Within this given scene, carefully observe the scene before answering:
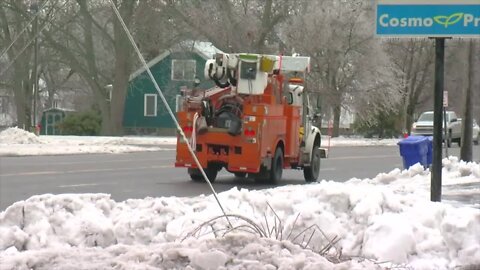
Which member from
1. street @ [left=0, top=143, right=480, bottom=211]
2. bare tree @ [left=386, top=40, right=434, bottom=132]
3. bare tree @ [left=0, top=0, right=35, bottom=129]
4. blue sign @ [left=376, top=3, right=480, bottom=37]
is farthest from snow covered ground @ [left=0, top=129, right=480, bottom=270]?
bare tree @ [left=386, top=40, right=434, bottom=132]

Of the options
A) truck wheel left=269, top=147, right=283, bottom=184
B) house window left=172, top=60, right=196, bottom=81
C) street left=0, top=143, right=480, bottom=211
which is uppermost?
house window left=172, top=60, right=196, bottom=81

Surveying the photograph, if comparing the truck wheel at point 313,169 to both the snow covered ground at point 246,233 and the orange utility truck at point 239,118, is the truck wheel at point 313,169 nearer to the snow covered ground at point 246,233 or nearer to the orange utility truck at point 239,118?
Result: the orange utility truck at point 239,118

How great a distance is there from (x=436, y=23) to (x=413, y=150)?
999cm

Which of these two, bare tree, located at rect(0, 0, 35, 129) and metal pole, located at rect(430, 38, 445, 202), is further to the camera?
bare tree, located at rect(0, 0, 35, 129)

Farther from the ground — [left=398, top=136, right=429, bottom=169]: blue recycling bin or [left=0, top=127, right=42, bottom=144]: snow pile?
[left=398, top=136, right=429, bottom=169]: blue recycling bin

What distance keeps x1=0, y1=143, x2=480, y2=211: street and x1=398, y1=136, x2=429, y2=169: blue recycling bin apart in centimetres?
156

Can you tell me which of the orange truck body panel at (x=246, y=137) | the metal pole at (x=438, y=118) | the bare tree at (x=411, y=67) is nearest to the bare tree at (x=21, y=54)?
the bare tree at (x=411, y=67)

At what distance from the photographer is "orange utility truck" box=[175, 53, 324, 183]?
17.8 m

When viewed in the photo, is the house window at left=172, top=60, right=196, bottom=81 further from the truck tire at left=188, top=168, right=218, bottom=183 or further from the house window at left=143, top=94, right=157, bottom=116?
the truck tire at left=188, top=168, right=218, bottom=183

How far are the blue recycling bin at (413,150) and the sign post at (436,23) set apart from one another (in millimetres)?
9372

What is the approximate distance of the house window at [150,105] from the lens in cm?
6131

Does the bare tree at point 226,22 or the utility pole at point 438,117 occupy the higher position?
the bare tree at point 226,22

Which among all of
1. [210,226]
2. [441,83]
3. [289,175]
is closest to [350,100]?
[289,175]

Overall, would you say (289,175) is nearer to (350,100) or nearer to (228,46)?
(228,46)
